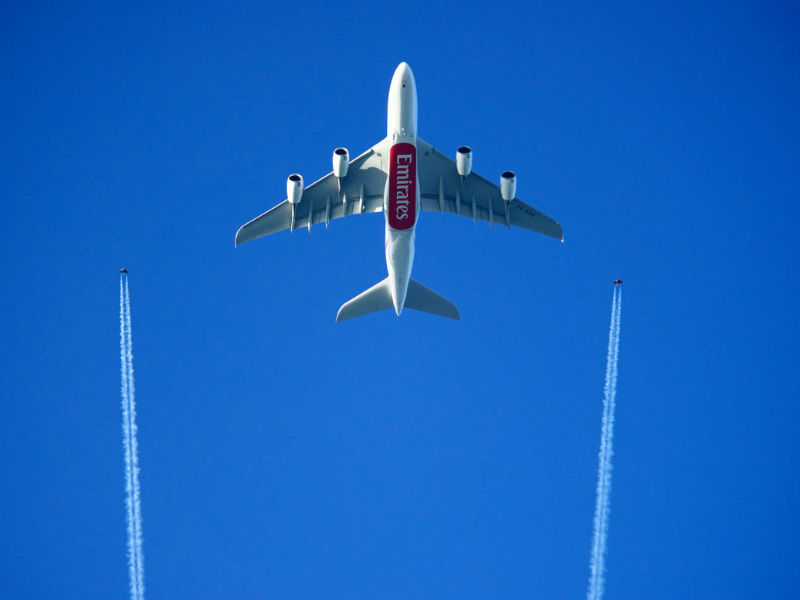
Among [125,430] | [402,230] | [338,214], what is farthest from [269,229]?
[125,430]

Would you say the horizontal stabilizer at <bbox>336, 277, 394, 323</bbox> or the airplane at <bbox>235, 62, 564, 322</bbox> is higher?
the airplane at <bbox>235, 62, 564, 322</bbox>

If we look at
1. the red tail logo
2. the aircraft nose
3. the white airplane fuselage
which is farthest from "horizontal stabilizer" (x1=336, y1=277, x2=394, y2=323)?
the aircraft nose

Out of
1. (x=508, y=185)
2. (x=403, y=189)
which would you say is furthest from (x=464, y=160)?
(x=403, y=189)

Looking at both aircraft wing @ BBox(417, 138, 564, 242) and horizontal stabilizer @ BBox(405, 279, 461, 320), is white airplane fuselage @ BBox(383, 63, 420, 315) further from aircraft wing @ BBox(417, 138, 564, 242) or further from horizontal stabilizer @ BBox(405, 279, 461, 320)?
aircraft wing @ BBox(417, 138, 564, 242)

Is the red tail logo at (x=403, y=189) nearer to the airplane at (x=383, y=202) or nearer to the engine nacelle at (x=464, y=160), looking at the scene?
the airplane at (x=383, y=202)

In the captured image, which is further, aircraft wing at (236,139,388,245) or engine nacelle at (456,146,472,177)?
aircraft wing at (236,139,388,245)

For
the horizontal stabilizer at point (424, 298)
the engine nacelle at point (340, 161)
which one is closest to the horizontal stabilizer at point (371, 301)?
the horizontal stabilizer at point (424, 298)

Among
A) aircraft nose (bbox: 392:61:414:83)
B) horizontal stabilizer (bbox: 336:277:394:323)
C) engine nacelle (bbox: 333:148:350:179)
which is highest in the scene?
aircraft nose (bbox: 392:61:414:83)
